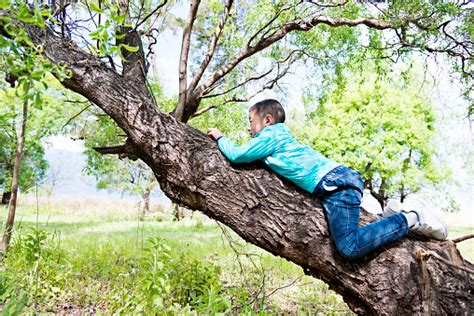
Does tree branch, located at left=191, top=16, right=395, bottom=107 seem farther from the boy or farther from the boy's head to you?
the boy

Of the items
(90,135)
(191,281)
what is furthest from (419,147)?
(191,281)

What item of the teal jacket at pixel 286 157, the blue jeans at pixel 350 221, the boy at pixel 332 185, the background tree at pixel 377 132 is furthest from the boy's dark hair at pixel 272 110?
the background tree at pixel 377 132

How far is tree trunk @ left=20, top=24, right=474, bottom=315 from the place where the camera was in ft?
7.71

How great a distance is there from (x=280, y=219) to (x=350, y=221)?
0.44 meters

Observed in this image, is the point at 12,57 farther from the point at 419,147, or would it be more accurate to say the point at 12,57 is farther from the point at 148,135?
the point at 419,147

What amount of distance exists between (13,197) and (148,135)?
132 inches

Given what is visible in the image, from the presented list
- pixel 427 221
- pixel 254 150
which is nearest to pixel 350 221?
pixel 427 221

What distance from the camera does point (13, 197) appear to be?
5191 mm

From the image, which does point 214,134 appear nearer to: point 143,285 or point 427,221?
point 143,285

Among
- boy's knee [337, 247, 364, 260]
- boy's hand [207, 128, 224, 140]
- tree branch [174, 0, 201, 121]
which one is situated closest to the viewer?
boy's knee [337, 247, 364, 260]

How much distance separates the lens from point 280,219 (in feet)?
8.30

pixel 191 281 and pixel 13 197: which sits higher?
pixel 13 197

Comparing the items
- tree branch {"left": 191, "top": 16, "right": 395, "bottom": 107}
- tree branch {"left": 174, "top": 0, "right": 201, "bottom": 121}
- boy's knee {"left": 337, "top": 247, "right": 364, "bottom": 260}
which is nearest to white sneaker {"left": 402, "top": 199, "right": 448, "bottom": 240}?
boy's knee {"left": 337, "top": 247, "right": 364, "bottom": 260}

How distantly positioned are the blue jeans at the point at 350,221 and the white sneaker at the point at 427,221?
135 mm
